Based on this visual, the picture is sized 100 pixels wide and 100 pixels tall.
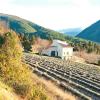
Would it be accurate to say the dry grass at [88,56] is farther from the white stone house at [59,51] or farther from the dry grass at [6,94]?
the dry grass at [6,94]

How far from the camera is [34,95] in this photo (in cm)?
1716

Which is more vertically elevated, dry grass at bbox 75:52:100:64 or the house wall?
the house wall

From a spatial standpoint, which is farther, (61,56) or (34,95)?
(61,56)

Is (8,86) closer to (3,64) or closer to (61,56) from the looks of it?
(3,64)

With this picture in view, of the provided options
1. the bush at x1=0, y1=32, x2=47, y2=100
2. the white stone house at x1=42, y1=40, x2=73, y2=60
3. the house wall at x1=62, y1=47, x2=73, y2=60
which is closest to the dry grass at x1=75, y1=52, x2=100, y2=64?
the house wall at x1=62, y1=47, x2=73, y2=60

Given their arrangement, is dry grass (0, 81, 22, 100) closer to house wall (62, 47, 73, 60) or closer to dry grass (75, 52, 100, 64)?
house wall (62, 47, 73, 60)

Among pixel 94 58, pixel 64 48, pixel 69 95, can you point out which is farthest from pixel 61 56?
pixel 69 95

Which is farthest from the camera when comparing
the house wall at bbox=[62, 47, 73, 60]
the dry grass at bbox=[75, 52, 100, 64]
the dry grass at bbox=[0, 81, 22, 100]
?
the dry grass at bbox=[75, 52, 100, 64]

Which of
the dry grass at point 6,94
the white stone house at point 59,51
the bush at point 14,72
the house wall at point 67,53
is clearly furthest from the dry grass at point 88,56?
the dry grass at point 6,94

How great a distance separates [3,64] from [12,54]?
1373 millimetres

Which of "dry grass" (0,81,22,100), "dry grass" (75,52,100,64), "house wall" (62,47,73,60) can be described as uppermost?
"dry grass" (0,81,22,100)

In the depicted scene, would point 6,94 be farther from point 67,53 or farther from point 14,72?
point 67,53

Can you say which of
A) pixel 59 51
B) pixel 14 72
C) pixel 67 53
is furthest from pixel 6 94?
pixel 67 53

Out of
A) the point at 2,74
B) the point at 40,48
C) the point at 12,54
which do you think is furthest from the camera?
the point at 40,48
